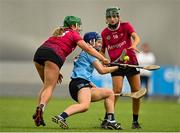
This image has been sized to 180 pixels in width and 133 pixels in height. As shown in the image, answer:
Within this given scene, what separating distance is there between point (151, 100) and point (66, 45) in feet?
38.1

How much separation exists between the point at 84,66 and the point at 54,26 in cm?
1228

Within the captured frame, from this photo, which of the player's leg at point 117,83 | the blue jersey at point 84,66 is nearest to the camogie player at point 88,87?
the blue jersey at point 84,66

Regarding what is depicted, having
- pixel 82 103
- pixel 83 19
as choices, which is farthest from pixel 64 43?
pixel 83 19

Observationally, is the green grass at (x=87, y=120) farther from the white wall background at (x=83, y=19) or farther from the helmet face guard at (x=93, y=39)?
the white wall background at (x=83, y=19)

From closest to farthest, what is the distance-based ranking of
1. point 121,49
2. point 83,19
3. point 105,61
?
point 105,61 → point 121,49 → point 83,19

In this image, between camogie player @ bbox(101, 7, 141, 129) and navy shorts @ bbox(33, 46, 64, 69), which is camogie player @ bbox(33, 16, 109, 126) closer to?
navy shorts @ bbox(33, 46, 64, 69)

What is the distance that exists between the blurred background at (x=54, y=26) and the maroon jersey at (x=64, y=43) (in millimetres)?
12188

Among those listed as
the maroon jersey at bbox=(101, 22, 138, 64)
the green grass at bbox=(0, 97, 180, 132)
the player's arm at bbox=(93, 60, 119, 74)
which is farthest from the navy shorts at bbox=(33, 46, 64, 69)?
the maroon jersey at bbox=(101, 22, 138, 64)

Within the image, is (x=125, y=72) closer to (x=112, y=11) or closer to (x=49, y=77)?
(x=112, y=11)

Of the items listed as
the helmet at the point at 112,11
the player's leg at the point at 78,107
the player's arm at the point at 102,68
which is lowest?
the player's leg at the point at 78,107

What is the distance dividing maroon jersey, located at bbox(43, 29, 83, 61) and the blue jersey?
0.81 ft

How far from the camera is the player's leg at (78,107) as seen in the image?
11.3 m

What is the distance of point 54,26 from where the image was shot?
79.0ft

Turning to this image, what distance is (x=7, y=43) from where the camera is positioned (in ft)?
80.0
